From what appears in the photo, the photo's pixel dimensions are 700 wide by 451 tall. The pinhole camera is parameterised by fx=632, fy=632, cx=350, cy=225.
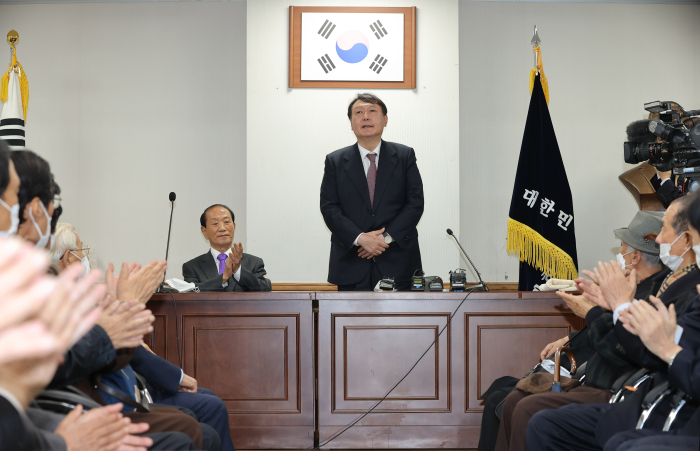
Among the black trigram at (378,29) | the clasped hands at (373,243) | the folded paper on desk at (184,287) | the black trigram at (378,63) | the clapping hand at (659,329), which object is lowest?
the folded paper on desk at (184,287)

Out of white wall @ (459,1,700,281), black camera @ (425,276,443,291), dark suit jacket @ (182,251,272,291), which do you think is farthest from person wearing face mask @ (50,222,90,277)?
white wall @ (459,1,700,281)

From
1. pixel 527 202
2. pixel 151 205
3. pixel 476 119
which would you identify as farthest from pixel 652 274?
pixel 151 205

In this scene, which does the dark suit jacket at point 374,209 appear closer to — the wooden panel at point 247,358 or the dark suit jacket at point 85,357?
the wooden panel at point 247,358

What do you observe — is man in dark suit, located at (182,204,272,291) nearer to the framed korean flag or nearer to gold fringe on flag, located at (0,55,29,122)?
the framed korean flag

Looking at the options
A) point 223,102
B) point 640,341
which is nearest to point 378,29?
point 223,102

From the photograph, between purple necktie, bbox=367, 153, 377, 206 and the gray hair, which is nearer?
the gray hair

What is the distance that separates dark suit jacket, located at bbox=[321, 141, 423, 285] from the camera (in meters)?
3.71

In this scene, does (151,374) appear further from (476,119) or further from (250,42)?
(476,119)

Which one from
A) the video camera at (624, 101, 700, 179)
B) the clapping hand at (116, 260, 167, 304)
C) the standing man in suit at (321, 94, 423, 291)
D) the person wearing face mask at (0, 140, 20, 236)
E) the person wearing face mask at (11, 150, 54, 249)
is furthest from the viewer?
the standing man in suit at (321, 94, 423, 291)

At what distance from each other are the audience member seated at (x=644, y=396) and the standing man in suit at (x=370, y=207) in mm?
1600

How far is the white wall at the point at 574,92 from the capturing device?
548 centimetres

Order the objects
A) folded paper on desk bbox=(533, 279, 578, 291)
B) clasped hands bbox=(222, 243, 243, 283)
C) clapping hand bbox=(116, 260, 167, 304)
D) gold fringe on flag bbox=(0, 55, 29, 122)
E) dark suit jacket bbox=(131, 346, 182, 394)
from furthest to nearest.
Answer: gold fringe on flag bbox=(0, 55, 29, 122) < clasped hands bbox=(222, 243, 243, 283) < folded paper on desk bbox=(533, 279, 578, 291) < dark suit jacket bbox=(131, 346, 182, 394) < clapping hand bbox=(116, 260, 167, 304)

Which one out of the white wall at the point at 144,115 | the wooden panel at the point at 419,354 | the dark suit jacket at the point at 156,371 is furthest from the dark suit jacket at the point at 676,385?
the white wall at the point at 144,115

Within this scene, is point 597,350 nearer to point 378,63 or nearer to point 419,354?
point 419,354
